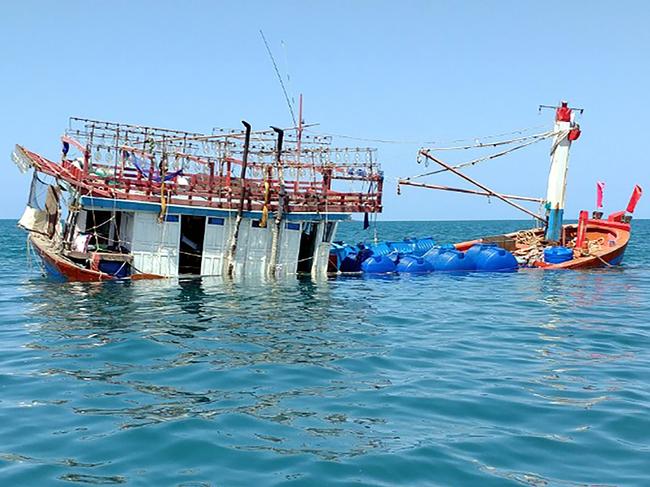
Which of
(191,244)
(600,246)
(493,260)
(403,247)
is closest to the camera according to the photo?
(191,244)

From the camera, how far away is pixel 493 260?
1069 inches

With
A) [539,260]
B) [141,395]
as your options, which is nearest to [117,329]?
[141,395]

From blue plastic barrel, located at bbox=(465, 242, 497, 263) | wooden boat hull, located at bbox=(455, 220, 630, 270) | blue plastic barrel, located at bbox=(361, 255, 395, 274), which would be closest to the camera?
blue plastic barrel, located at bbox=(361, 255, 395, 274)

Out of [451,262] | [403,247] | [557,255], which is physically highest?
[557,255]

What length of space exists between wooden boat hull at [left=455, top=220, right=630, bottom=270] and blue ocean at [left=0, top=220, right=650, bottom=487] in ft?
32.2

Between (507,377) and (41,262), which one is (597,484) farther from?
(41,262)

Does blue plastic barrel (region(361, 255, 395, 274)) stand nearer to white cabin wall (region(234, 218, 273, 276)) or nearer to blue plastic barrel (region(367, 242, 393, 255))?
blue plastic barrel (region(367, 242, 393, 255))

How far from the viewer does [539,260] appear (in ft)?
94.4

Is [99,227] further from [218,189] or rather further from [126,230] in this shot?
[218,189]

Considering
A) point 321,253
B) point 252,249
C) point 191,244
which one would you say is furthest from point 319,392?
point 321,253

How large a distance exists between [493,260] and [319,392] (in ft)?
62.2

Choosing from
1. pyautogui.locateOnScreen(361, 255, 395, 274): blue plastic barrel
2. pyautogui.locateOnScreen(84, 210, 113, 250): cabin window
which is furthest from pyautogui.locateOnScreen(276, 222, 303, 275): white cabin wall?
pyautogui.locateOnScreen(84, 210, 113, 250): cabin window

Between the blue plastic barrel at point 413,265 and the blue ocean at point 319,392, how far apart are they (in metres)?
8.11

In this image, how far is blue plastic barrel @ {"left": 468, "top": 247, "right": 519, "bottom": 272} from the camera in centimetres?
2714
